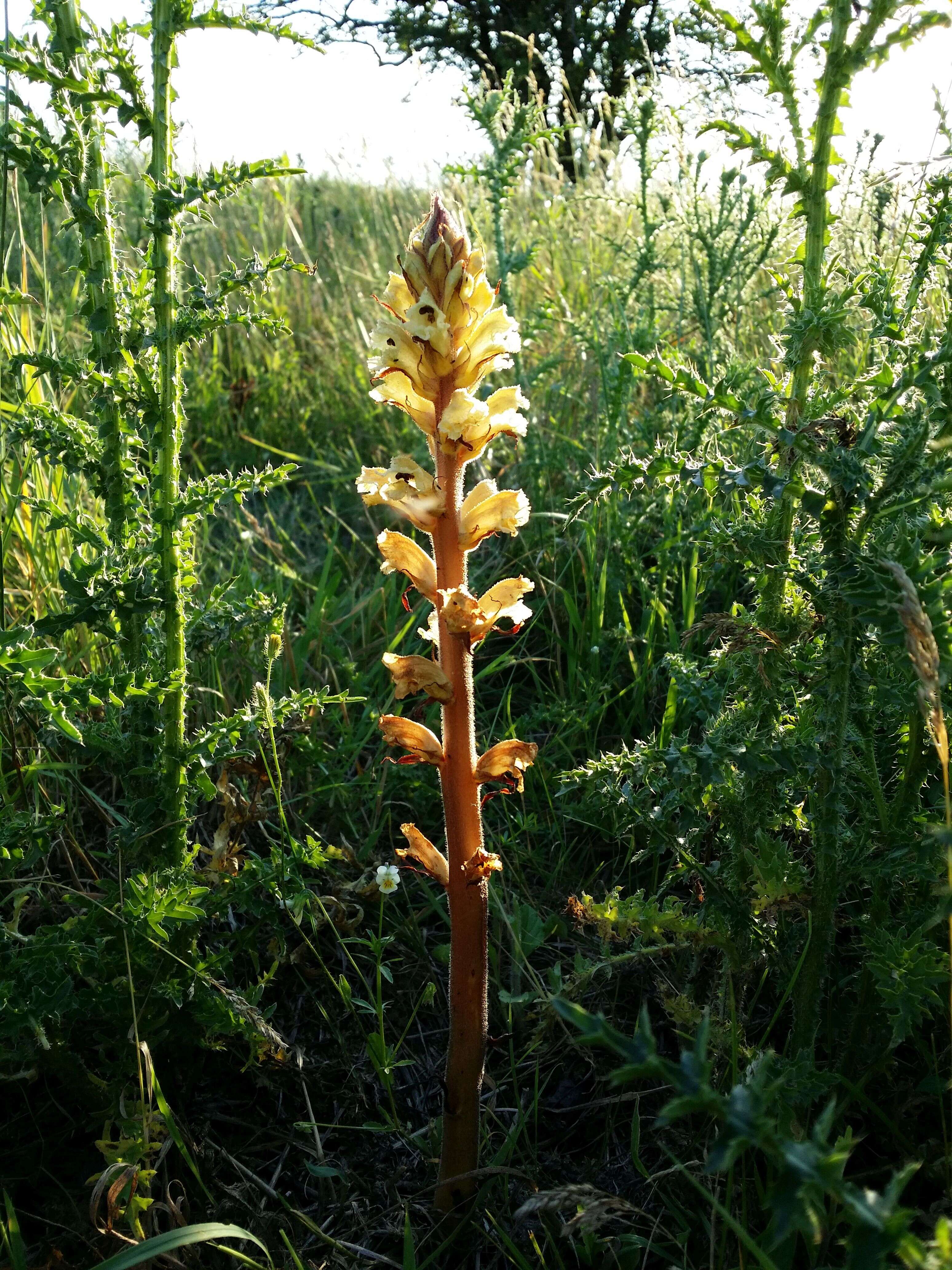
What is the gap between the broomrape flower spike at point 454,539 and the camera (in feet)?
4.19

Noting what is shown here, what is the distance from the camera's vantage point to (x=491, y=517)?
1369 mm

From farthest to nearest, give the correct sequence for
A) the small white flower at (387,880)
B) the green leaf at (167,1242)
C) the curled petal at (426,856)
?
the small white flower at (387,880) < the curled petal at (426,856) < the green leaf at (167,1242)

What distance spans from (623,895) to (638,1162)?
27.2 inches

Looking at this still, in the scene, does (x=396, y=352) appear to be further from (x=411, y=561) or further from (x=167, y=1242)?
(x=167, y=1242)

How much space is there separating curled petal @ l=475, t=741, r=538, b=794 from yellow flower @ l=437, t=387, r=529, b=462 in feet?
1.41

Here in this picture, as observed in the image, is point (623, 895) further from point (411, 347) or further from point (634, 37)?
point (634, 37)

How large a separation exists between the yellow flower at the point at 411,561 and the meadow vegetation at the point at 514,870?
0.48 feet

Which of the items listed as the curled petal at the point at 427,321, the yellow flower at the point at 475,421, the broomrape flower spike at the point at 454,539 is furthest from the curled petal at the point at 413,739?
the curled petal at the point at 427,321

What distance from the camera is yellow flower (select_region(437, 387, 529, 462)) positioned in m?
1.28

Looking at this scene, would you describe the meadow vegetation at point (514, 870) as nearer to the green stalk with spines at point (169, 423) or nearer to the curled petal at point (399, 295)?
the green stalk with spines at point (169, 423)

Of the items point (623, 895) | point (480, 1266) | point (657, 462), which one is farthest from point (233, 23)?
point (480, 1266)

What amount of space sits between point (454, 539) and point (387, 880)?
3.05ft

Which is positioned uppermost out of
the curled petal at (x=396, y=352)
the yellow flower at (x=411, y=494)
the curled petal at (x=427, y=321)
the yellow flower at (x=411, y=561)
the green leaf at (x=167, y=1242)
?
the curled petal at (x=427, y=321)

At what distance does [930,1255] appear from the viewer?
80 cm
